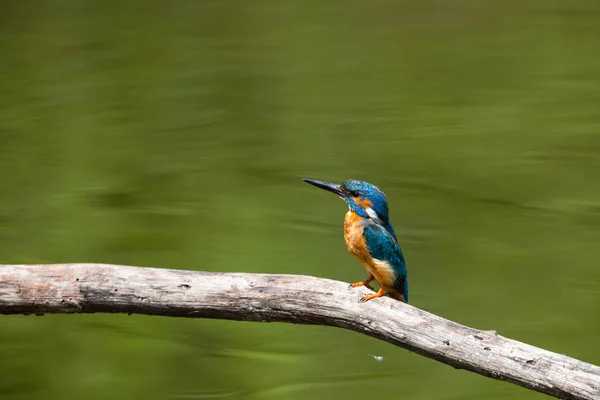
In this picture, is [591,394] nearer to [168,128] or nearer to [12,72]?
[168,128]

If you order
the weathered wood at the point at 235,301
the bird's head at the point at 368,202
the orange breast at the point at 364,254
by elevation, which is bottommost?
the weathered wood at the point at 235,301

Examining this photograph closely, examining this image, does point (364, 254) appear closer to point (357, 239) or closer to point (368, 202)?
point (357, 239)

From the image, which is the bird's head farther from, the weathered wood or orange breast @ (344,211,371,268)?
the weathered wood

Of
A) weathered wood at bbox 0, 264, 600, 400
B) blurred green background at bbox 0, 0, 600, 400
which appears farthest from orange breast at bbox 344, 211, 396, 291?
blurred green background at bbox 0, 0, 600, 400

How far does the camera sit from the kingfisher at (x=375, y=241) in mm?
2041

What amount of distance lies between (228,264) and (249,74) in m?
0.94

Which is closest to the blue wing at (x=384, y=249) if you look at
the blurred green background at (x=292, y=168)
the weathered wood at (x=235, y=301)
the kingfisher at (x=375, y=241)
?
the kingfisher at (x=375, y=241)

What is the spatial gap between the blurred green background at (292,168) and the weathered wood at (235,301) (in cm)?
148

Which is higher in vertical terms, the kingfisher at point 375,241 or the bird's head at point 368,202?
the bird's head at point 368,202

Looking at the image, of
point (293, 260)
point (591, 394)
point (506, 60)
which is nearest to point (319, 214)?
point (293, 260)

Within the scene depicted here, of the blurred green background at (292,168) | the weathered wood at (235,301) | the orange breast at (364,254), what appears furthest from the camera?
the blurred green background at (292,168)

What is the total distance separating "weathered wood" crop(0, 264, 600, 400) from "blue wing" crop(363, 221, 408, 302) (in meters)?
0.24

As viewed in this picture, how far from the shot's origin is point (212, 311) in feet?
5.93

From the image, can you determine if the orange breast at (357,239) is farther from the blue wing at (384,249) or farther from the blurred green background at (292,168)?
the blurred green background at (292,168)
